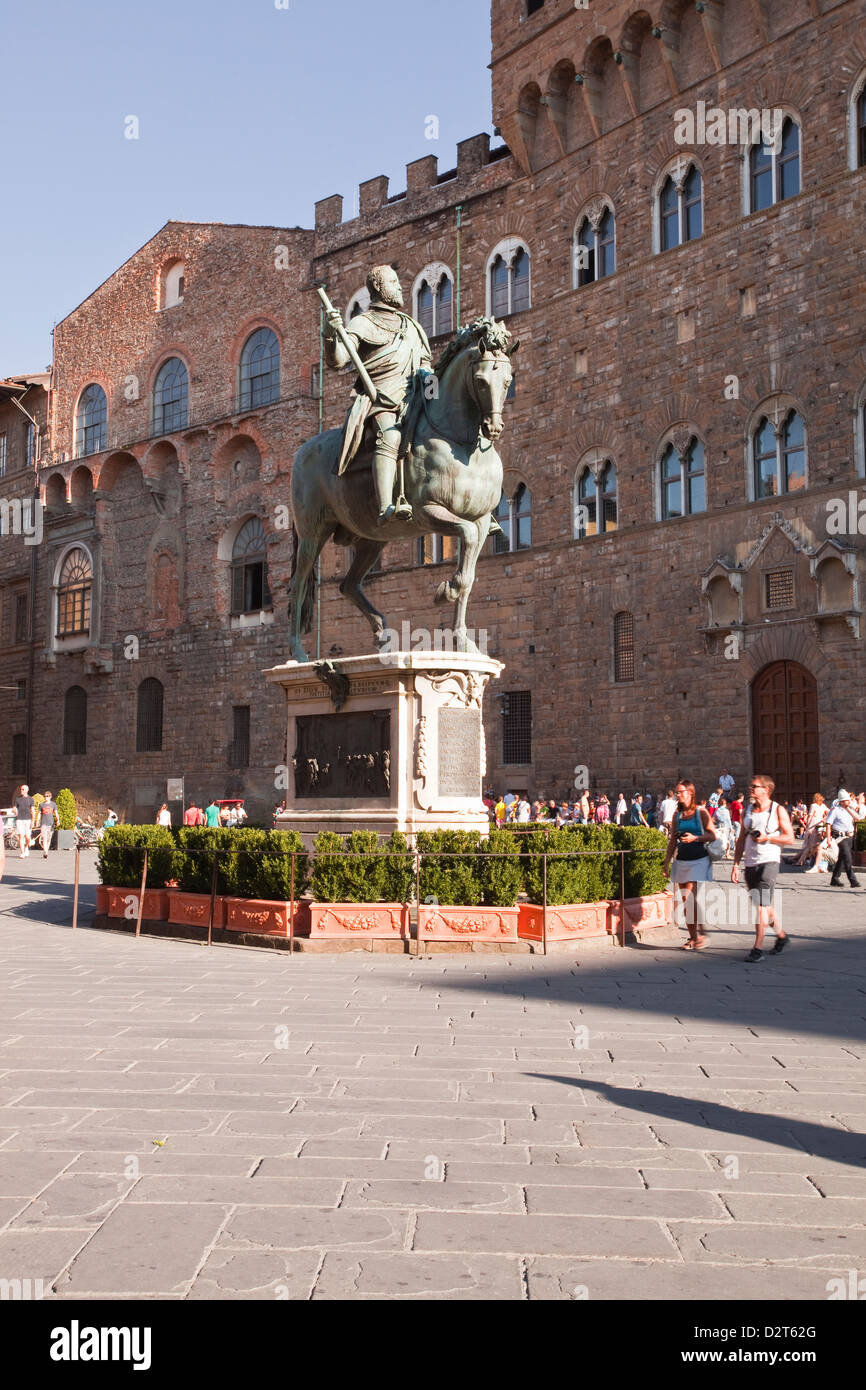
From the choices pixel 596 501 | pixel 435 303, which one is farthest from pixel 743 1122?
pixel 435 303

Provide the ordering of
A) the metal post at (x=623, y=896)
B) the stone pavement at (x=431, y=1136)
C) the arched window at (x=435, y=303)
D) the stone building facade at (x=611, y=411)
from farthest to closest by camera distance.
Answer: the arched window at (x=435, y=303)
the stone building facade at (x=611, y=411)
the metal post at (x=623, y=896)
the stone pavement at (x=431, y=1136)

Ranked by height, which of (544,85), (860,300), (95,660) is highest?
(544,85)

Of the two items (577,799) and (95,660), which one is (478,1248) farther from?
(95,660)

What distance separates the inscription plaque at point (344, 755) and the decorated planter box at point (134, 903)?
1.79 meters

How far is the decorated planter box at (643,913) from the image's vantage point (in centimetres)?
1132

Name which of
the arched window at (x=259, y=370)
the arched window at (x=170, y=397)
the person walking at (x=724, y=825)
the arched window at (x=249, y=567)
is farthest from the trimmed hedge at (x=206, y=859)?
the arched window at (x=170, y=397)

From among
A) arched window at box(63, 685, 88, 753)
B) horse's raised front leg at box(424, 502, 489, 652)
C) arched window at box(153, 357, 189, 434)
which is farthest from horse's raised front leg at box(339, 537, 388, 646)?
arched window at box(63, 685, 88, 753)

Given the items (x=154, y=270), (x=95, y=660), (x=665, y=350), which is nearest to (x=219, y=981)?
(x=665, y=350)

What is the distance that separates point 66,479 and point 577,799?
25.6 m

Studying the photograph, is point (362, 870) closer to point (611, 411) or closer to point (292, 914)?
point (292, 914)

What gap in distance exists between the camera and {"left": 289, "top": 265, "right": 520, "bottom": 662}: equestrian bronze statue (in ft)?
36.6

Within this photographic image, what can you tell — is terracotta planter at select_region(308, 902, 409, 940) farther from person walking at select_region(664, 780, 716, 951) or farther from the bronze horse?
person walking at select_region(664, 780, 716, 951)

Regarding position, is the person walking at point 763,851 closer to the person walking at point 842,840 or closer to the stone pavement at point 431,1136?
the stone pavement at point 431,1136

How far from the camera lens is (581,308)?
94.3 feet
